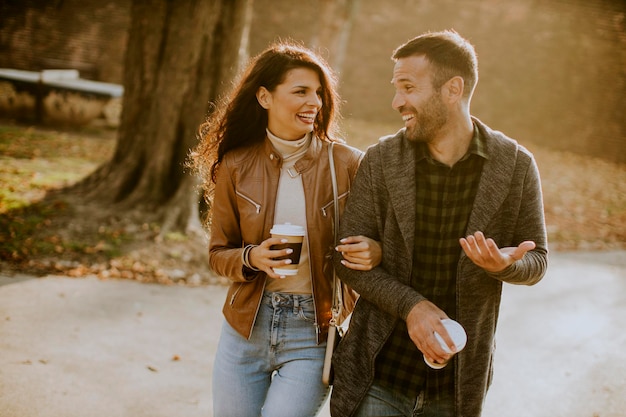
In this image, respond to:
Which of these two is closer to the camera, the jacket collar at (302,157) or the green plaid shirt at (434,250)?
the green plaid shirt at (434,250)

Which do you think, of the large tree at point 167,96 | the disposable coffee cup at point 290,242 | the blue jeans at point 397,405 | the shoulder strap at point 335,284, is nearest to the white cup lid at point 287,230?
the disposable coffee cup at point 290,242

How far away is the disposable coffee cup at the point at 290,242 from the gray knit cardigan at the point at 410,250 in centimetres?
25

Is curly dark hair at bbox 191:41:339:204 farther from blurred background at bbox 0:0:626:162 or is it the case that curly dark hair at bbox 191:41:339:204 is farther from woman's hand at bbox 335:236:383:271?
blurred background at bbox 0:0:626:162

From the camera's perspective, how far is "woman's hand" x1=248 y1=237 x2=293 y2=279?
2381 millimetres

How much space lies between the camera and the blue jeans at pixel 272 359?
2.65 m

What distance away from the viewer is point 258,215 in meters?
2.71

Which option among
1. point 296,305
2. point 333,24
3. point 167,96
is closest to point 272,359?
point 296,305

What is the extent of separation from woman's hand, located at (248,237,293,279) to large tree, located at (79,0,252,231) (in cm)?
411

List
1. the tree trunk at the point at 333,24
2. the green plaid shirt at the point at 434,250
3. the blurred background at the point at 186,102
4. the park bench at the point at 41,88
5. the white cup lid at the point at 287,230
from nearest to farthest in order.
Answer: the white cup lid at the point at 287,230 < the green plaid shirt at the point at 434,250 < the blurred background at the point at 186,102 < the park bench at the point at 41,88 < the tree trunk at the point at 333,24

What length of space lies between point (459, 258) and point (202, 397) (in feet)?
7.39

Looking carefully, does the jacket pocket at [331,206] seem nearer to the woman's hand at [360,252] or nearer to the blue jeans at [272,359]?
the woman's hand at [360,252]

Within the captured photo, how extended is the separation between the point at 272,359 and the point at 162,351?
6.67ft

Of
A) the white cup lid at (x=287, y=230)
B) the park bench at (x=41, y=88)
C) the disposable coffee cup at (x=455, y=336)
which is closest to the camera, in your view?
the disposable coffee cup at (x=455, y=336)

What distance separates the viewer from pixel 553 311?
19.2 ft
